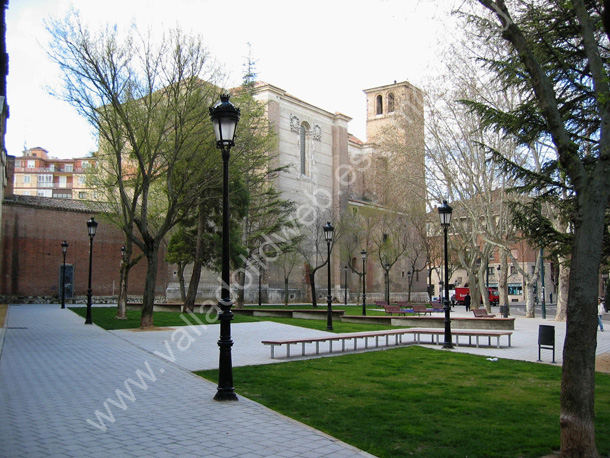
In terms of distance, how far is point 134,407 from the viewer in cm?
717

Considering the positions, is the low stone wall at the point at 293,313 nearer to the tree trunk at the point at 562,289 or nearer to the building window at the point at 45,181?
the tree trunk at the point at 562,289

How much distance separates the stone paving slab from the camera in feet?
17.5

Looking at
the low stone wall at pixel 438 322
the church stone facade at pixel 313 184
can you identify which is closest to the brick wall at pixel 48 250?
the church stone facade at pixel 313 184

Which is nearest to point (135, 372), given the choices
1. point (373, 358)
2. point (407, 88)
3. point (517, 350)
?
point (373, 358)

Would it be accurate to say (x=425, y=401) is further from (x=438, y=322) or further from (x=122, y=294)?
(x=122, y=294)

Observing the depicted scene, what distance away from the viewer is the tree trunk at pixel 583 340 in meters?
5.10

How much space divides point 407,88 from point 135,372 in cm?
2314

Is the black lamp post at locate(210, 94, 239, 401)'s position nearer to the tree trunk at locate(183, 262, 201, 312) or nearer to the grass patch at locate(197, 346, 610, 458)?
the grass patch at locate(197, 346, 610, 458)

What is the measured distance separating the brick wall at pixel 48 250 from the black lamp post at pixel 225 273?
1211 inches

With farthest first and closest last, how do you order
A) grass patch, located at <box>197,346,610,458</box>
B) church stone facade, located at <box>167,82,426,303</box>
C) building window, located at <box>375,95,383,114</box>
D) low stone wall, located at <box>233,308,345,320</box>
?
1. building window, located at <box>375,95,383,114</box>
2. church stone facade, located at <box>167,82,426,303</box>
3. low stone wall, located at <box>233,308,345,320</box>
4. grass patch, located at <box>197,346,610,458</box>

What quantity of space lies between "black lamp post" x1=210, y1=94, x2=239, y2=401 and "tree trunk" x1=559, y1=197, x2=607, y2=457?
14.3 feet

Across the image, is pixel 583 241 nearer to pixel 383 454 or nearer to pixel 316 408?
pixel 383 454

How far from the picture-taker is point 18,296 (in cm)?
3372

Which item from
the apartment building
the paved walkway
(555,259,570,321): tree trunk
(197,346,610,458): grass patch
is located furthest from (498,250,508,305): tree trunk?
the apartment building
